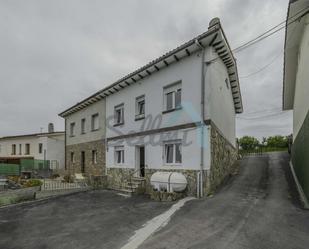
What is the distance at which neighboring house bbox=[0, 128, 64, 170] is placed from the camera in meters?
26.3

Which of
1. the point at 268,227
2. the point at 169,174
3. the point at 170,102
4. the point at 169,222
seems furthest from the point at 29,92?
the point at 268,227

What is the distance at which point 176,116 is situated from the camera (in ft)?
37.0

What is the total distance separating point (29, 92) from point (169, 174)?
1766 centimetres

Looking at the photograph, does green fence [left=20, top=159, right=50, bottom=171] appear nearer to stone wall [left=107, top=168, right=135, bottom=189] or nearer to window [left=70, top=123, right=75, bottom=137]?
window [left=70, top=123, right=75, bottom=137]

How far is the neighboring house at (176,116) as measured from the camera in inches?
395

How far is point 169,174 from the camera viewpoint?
10.5 metres

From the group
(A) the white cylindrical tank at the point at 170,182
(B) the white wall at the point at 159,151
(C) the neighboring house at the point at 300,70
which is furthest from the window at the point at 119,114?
(C) the neighboring house at the point at 300,70

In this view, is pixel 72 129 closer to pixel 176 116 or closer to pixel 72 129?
pixel 72 129

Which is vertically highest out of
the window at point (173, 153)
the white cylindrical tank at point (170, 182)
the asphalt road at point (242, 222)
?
the window at point (173, 153)

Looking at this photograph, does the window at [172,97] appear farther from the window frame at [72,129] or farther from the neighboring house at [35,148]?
the neighboring house at [35,148]

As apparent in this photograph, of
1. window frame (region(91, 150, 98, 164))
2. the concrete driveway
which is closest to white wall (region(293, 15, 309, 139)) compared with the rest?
the concrete driveway

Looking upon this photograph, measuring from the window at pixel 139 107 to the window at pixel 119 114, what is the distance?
171 centimetres

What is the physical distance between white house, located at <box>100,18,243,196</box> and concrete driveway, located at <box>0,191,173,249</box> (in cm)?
227

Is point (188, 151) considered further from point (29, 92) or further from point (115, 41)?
point (29, 92)
